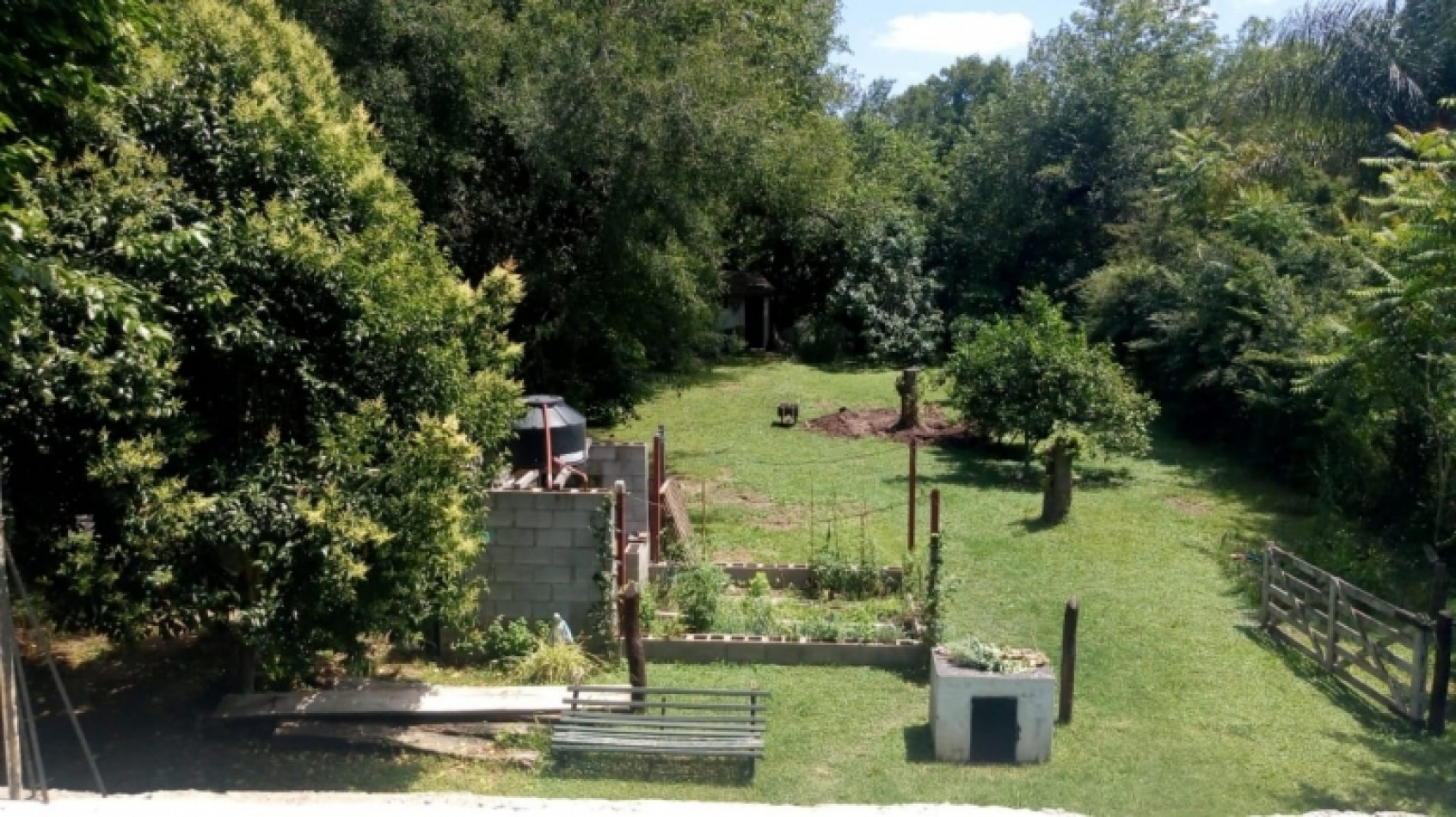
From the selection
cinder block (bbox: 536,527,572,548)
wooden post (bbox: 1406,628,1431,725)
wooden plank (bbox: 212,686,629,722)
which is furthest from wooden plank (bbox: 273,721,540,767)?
wooden post (bbox: 1406,628,1431,725)

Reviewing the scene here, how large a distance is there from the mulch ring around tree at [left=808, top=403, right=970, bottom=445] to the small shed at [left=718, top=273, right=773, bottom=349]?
12088 millimetres

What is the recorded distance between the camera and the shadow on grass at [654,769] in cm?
865

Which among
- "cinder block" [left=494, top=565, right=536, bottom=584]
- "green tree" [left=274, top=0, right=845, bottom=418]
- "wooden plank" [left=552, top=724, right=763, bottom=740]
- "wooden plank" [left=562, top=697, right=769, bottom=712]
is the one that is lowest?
"wooden plank" [left=552, top=724, right=763, bottom=740]

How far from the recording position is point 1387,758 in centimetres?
931

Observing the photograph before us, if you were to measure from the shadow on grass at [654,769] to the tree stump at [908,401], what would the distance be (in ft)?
49.3

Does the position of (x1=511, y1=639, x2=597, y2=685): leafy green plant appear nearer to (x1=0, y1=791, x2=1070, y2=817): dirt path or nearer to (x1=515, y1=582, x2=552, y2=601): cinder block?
(x1=515, y1=582, x2=552, y2=601): cinder block

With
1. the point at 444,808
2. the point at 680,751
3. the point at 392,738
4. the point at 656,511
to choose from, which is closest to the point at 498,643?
the point at 392,738

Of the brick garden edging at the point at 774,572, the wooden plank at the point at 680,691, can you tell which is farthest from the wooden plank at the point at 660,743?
the brick garden edging at the point at 774,572

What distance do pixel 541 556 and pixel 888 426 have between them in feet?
44.7

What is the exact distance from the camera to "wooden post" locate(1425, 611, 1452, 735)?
9.62 meters

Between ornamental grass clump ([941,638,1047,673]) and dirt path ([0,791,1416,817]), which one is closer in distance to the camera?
dirt path ([0,791,1416,817])

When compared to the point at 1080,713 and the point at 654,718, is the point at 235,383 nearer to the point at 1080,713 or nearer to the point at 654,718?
the point at 654,718

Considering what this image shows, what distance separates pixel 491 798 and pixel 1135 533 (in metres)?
12.0

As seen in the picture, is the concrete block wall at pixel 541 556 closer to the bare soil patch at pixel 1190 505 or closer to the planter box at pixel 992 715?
the planter box at pixel 992 715
